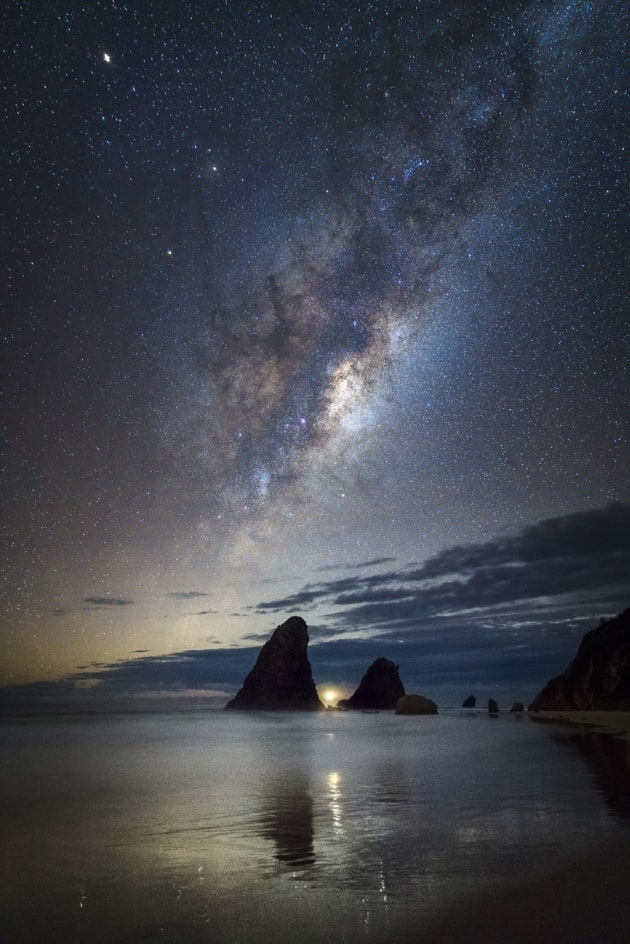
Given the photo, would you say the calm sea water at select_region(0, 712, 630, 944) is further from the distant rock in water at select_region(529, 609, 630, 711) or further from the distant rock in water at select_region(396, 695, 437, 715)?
the distant rock in water at select_region(396, 695, 437, 715)

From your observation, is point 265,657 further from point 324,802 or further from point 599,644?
point 324,802

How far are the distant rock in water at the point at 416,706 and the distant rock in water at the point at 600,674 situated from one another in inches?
940

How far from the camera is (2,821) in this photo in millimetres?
14172

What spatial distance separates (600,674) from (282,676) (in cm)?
11651

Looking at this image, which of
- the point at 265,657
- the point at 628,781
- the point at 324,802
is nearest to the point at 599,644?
the point at 628,781

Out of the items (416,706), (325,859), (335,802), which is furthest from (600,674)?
(325,859)

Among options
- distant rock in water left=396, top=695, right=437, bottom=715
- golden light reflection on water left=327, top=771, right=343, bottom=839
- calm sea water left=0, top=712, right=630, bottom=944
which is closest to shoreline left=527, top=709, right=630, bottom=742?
golden light reflection on water left=327, top=771, right=343, bottom=839

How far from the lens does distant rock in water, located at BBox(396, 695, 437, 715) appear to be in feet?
359

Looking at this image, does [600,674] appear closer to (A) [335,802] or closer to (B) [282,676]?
(A) [335,802]

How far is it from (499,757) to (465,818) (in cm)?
1693

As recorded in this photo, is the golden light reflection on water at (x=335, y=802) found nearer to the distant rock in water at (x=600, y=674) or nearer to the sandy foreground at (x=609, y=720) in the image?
the sandy foreground at (x=609, y=720)

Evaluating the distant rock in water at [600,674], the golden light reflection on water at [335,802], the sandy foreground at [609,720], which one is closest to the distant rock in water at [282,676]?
the distant rock in water at [600,674]

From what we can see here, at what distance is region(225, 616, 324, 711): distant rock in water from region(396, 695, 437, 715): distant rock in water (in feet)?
227

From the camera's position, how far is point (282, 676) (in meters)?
178
